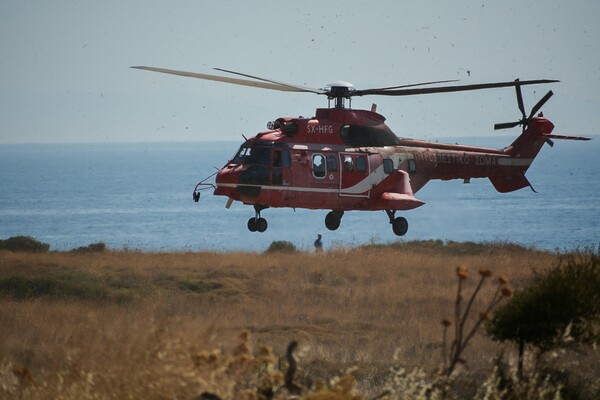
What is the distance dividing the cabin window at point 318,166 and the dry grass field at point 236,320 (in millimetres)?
4046

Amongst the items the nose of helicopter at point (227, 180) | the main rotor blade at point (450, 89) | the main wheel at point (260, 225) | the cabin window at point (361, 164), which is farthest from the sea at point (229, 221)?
the nose of helicopter at point (227, 180)

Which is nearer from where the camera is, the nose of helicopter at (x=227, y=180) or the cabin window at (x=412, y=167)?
the nose of helicopter at (x=227, y=180)

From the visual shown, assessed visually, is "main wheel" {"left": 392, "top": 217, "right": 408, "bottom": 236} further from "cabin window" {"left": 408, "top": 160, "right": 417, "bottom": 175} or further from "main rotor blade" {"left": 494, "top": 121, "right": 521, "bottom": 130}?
"main rotor blade" {"left": 494, "top": 121, "right": 521, "bottom": 130}

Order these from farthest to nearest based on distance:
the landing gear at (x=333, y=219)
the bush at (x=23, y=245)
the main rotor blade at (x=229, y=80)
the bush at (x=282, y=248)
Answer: the bush at (x=23, y=245) → the bush at (x=282, y=248) → the landing gear at (x=333, y=219) → the main rotor blade at (x=229, y=80)

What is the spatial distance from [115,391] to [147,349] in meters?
0.49

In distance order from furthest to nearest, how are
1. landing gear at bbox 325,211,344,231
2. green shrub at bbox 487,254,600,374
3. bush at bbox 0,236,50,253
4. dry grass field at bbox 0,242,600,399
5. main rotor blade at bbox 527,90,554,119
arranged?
bush at bbox 0,236,50,253 → main rotor blade at bbox 527,90,554,119 → landing gear at bbox 325,211,344,231 → green shrub at bbox 487,254,600,374 → dry grass field at bbox 0,242,600,399

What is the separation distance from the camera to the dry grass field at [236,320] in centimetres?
891

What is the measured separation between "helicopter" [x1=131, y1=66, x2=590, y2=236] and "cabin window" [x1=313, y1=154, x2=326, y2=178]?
27 millimetres

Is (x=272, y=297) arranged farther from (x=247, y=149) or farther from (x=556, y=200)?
(x=556, y=200)

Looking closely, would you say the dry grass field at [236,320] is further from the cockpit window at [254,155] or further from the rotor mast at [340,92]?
the rotor mast at [340,92]

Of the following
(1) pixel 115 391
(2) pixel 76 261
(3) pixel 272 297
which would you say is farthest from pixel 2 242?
(1) pixel 115 391

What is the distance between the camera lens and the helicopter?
1022 inches

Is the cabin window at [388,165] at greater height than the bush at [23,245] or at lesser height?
greater

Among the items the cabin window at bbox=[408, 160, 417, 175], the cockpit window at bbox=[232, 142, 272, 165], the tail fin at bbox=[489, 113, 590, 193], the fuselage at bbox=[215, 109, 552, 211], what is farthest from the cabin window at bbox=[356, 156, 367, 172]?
the tail fin at bbox=[489, 113, 590, 193]
